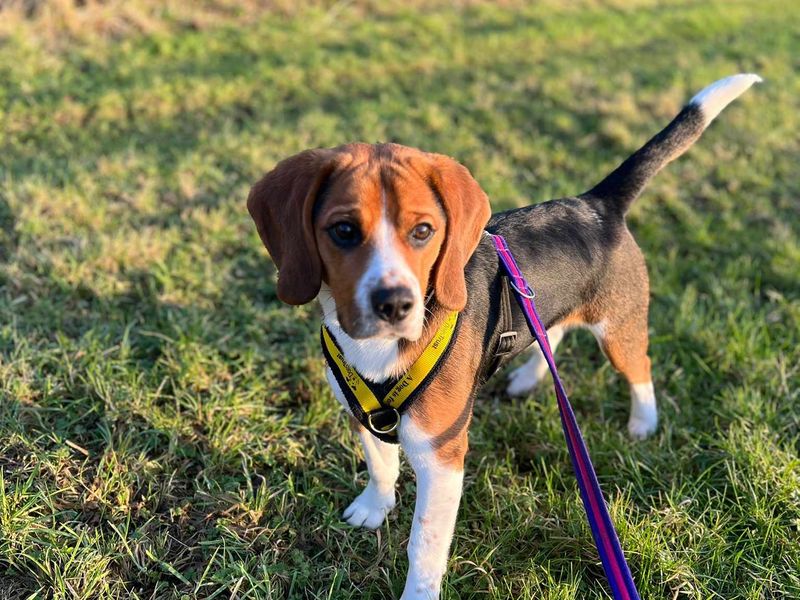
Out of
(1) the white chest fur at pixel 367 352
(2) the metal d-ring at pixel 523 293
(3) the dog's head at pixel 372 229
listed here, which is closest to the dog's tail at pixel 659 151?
(2) the metal d-ring at pixel 523 293

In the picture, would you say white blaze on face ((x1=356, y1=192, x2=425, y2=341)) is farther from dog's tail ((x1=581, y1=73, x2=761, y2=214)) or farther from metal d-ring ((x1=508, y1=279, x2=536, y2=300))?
dog's tail ((x1=581, y1=73, x2=761, y2=214))

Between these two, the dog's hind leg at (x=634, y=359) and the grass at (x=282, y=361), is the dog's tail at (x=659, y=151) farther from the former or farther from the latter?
the grass at (x=282, y=361)

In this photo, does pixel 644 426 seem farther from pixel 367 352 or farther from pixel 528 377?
pixel 367 352

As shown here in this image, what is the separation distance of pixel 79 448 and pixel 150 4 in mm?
8489

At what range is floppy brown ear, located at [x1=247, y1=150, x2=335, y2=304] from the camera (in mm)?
2283

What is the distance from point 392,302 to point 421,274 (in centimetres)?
27

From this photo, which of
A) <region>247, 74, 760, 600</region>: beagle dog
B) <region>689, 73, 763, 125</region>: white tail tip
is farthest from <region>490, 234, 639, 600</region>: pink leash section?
<region>689, 73, 763, 125</region>: white tail tip

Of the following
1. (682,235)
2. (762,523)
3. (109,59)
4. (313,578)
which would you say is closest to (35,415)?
(313,578)

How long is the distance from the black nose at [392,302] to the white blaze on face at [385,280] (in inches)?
0.5

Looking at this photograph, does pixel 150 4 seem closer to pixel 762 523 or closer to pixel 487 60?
pixel 487 60

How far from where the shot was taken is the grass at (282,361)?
279 cm

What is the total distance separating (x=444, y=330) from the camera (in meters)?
2.51

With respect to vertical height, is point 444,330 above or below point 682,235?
above

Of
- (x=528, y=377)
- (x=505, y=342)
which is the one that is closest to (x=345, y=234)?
(x=505, y=342)
